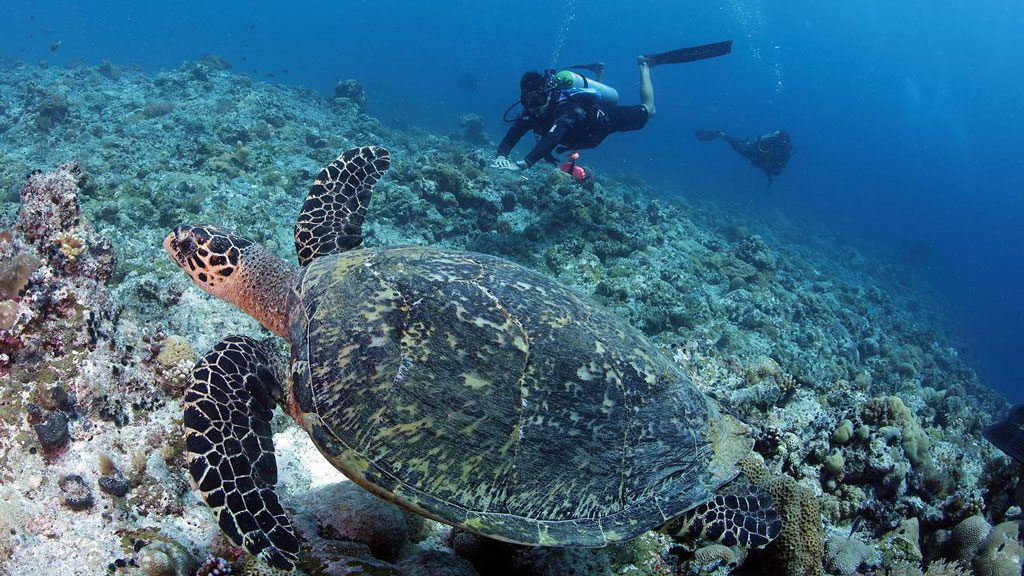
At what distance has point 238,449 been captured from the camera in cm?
228

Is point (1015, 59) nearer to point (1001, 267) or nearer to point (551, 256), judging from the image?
point (1001, 267)

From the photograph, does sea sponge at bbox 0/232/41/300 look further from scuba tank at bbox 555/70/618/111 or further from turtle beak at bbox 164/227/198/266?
scuba tank at bbox 555/70/618/111

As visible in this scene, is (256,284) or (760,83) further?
(760,83)

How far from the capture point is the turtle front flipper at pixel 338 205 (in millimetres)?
3711

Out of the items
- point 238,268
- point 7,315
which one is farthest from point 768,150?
point 7,315

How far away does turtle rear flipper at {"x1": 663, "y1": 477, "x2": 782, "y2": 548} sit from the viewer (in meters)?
2.60

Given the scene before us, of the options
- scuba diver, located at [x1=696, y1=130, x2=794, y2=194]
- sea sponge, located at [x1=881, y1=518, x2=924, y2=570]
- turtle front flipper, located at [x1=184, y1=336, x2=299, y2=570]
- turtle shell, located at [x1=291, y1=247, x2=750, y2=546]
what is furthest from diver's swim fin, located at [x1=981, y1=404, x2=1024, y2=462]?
scuba diver, located at [x1=696, y1=130, x2=794, y2=194]

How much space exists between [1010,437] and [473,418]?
19.5 feet

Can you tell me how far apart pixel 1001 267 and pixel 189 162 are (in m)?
89.8

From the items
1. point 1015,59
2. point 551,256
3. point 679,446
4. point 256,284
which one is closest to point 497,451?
point 679,446

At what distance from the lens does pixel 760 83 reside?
134375 mm

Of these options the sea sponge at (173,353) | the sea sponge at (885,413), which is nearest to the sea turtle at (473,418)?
the sea sponge at (173,353)

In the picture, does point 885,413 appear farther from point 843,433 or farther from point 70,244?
point 70,244

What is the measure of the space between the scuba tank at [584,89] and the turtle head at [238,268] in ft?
26.0
